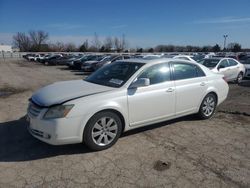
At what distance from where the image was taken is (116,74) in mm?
5281

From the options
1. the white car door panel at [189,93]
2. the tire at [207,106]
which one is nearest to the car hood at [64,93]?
the white car door panel at [189,93]

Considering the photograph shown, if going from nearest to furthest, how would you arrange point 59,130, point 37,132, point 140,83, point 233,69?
point 59,130 → point 37,132 → point 140,83 → point 233,69

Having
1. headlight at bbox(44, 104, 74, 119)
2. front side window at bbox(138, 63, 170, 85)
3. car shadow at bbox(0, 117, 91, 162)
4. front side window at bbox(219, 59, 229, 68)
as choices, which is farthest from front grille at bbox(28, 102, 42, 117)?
front side window at bbox(219, 59, 229, 68)

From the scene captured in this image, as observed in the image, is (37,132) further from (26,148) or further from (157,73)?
(157,73)

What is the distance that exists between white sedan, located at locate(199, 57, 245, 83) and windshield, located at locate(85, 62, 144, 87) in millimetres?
7717

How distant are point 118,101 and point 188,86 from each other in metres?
1.90

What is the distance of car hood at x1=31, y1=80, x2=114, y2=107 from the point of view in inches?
169

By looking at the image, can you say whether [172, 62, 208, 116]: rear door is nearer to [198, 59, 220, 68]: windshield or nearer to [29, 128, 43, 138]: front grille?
[29, 128, 43, 138]: front grille

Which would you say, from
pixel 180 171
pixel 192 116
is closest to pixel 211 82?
pixel 192 116

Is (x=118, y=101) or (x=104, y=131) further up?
(x=118, y=101)

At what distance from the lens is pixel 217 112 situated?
702 centimetres

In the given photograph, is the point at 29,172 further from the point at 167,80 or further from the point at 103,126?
the point at 167,80

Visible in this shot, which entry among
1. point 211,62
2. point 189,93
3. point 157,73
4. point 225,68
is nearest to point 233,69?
point 225,68

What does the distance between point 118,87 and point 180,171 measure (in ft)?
6.03
